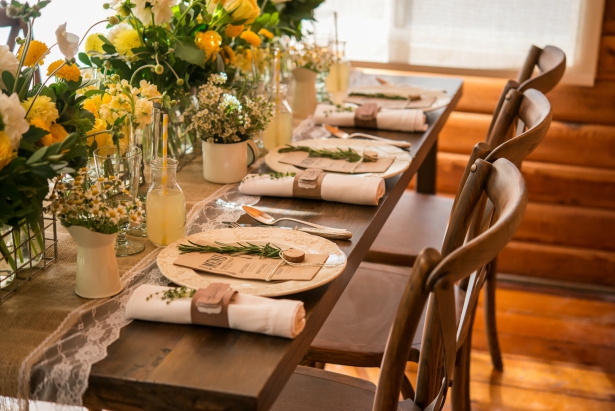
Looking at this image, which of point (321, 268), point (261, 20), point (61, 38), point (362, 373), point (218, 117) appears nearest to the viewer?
point (61, 38)

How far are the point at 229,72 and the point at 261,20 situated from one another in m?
0.23

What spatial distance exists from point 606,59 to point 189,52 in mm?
1950

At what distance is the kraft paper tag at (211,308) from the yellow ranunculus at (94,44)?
2.72ft

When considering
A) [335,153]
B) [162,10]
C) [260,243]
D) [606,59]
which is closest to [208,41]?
[162,10]

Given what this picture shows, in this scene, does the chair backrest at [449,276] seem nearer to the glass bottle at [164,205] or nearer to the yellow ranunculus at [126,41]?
the glass bottle at [164,205]

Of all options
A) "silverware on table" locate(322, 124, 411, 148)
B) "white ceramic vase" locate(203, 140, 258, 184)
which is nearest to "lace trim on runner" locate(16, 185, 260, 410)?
"white ceramic vase" locate(203, 140, 258, 184)

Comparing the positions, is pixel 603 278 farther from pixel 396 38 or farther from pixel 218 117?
pixel 218 117

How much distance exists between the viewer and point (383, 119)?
1.97m

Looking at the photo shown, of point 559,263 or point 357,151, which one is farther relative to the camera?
point 559,263

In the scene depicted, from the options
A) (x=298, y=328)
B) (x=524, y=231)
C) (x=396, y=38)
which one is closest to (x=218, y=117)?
(x=298, y=328)

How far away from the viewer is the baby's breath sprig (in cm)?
99

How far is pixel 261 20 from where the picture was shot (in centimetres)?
198

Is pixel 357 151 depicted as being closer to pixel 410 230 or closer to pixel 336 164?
pixel 336 164

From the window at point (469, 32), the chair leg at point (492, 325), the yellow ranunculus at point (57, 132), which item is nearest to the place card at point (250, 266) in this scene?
the yellow ranunculus at point (57, 132)
